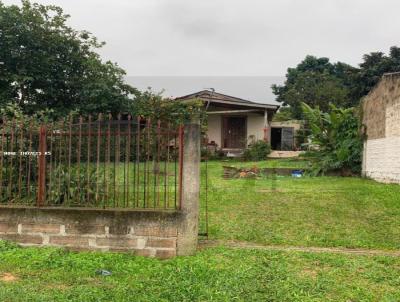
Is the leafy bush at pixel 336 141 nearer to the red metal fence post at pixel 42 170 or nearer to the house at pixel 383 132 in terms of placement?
the house at pixel 383 132

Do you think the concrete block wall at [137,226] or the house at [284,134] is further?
the house at [284,134]

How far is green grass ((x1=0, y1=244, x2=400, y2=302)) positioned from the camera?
4254 mm

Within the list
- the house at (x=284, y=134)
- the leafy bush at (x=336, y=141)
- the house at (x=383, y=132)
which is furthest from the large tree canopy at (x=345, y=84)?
the house at (x=383, y=132)

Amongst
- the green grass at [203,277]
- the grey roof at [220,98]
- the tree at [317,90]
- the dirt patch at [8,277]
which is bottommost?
the dirt patch at [8,277]

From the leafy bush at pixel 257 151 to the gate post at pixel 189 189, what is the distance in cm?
1581

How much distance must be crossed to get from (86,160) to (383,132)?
946 cm

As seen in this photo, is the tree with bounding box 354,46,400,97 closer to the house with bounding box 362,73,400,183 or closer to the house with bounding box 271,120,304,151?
the house with bounding box 271,120,304,151

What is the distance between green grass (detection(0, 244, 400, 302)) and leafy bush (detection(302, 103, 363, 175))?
9953mm

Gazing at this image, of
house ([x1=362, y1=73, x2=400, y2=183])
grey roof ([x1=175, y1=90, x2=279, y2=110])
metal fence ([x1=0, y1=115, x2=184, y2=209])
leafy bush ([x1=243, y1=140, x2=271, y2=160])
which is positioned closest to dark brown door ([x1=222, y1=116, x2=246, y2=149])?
grey roof ([x1=175, y1=90, x2=279, y2=110])

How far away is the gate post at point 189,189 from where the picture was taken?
18.3ft

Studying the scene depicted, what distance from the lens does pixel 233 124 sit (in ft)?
79.4

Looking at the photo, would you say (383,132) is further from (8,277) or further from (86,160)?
(8,277)

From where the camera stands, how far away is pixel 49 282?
4664 millimetres

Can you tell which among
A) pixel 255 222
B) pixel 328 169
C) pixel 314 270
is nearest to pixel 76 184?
pixel 255 222
